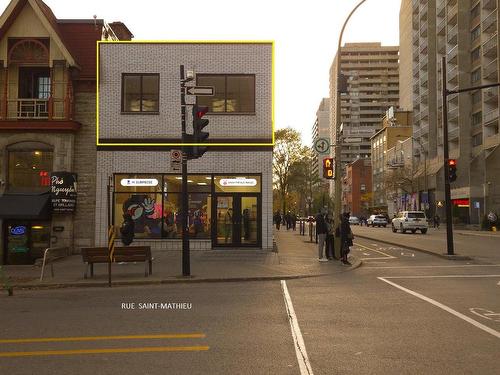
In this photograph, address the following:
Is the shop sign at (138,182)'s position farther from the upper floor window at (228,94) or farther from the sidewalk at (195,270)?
the upper floor window at (228,94)

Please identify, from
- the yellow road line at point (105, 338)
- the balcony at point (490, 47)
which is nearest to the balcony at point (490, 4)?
the balcony at point (490, 47)

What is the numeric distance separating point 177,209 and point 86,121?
4.96 metres

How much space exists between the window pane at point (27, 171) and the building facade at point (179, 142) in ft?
7.26

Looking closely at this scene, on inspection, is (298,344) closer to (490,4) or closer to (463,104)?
(490,4)

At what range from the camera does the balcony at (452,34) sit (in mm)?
69000

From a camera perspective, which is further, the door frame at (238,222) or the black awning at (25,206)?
the door frame at (238,222)

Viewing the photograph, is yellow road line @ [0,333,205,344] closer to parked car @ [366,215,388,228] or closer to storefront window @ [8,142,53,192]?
storefront window @ [8,142,53,192]

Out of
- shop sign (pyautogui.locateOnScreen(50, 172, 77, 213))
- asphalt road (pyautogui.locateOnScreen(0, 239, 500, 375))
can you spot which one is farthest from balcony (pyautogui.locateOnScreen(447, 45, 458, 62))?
asphalt road (pyautogui.locateOnScreen(0, 239, 500, 375))

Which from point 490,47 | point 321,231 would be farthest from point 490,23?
point 321,231

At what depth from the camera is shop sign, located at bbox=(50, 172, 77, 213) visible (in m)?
20.9

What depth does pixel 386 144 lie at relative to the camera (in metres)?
112

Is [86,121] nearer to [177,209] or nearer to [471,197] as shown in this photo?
[177,209]

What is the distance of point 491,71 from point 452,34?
1301 cm

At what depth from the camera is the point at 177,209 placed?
22.6m
